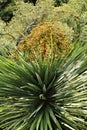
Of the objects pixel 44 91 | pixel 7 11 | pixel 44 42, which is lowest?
pixel 44 91

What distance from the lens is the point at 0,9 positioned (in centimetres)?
3600

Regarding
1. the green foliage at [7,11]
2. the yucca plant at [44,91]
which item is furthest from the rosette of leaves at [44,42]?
the green foliage at [7,11]

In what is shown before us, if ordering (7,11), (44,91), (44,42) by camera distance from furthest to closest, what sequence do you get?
(7,11) < (44,42) < (44,91)

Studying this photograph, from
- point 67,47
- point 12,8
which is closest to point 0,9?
point 12,8

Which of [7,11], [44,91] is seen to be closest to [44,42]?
[44,91]

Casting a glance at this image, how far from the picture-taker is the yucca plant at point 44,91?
571 centimetres

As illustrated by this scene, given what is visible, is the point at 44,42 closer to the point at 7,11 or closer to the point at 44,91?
the point at 44,91

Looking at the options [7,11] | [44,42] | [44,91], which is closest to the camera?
[44,91]

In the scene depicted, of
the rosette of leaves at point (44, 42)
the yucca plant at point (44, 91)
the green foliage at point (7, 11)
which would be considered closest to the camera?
the yucca plant at point (44, 91)

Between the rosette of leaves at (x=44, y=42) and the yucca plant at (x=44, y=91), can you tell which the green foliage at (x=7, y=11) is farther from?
the yucca plant at (x=44, y=91)

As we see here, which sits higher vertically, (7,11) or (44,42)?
(7,11)

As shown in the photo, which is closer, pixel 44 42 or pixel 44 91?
pixel 44 91

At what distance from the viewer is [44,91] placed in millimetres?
5902

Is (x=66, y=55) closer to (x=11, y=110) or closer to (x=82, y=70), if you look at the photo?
(x=82, y=70)
